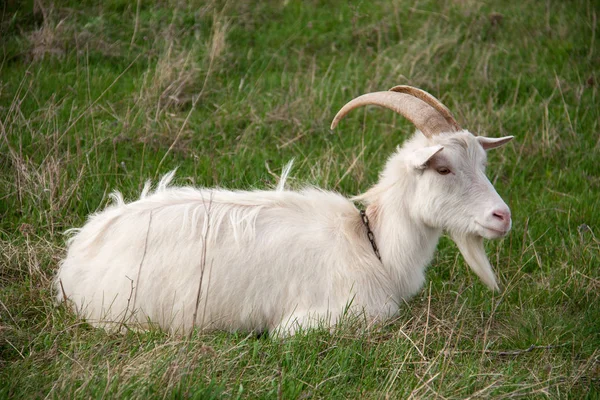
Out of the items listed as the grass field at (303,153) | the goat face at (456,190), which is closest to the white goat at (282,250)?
the goat face at (456,190)

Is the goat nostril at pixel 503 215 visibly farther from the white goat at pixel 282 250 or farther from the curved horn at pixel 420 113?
the curved horn at pixel 420 113

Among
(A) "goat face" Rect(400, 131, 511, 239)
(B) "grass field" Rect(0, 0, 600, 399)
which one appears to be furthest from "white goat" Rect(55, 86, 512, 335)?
(B) "grass field" Rect(0, 0, 600, 399)

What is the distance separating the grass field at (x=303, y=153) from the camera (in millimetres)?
3959

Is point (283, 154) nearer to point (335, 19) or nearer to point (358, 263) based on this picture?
point (358, 263)

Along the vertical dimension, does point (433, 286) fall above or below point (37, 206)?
below

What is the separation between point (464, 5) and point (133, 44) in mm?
4518

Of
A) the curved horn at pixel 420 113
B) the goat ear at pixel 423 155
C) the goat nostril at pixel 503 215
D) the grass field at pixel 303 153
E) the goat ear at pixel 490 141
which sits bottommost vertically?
the grass field at pixel 303 153

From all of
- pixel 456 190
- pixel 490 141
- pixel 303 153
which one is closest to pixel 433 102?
pixel 490 141

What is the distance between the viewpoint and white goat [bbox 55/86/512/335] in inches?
176

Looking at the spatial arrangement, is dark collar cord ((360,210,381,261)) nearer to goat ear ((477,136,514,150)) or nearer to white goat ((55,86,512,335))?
white goat ((55,86,512,335))

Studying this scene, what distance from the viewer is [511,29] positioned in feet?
31.1

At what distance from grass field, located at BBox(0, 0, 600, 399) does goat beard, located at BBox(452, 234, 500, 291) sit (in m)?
0.30

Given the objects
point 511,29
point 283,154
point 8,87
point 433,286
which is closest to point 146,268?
point 433,286

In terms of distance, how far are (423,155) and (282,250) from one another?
1058 millimetres
